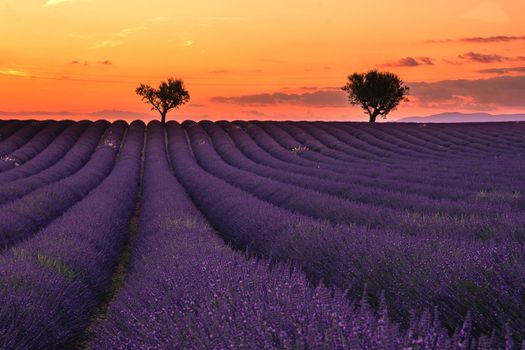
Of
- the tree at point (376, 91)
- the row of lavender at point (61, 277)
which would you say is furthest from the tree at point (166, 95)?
the row of lavender at point (61, 277)

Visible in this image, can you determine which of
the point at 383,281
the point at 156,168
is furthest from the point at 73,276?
the point at 156,168

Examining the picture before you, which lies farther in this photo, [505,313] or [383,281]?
[383,281]

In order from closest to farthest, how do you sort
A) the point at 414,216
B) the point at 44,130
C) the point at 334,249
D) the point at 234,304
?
the point at 234,304, the point at 334,249, the point at 414,216, the point at 44,130

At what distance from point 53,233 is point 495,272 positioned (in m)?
5.05

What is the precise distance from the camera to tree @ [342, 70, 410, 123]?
44.1m

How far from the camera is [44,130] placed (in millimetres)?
32750

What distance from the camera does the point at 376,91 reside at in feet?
145

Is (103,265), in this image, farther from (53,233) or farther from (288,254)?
(288,254)

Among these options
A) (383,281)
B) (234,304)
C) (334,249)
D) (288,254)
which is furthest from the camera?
(288,254)

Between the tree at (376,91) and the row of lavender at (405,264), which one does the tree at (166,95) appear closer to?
the tree at (376,91)

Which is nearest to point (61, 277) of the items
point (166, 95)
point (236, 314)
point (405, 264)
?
point (236, 314)

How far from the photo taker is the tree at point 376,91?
145 ft

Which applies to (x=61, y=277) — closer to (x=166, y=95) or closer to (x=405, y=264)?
(x=405, y=264)

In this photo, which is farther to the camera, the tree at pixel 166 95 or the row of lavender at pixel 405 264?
the tree at pixel 166 95
